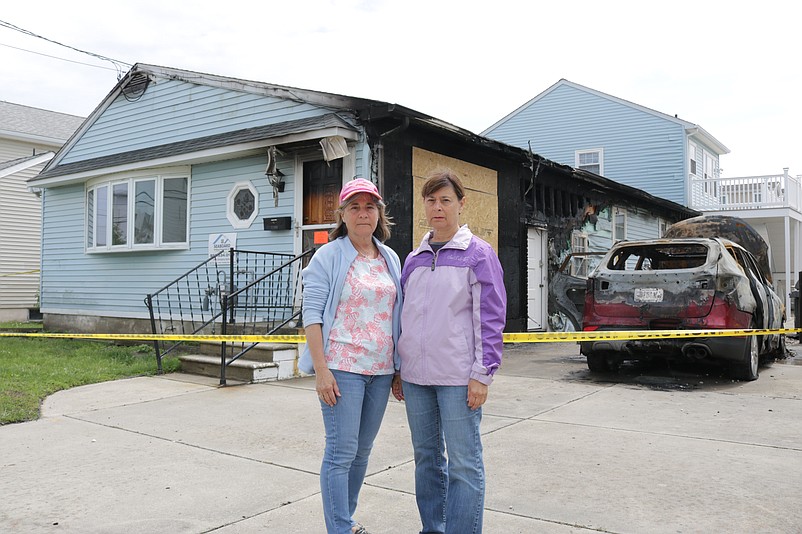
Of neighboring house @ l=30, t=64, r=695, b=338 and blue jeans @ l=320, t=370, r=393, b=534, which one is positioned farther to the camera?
neighboring house @ l=30, t=64, r=695, b=338

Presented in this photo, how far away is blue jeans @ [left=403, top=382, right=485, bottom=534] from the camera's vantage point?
2.76m

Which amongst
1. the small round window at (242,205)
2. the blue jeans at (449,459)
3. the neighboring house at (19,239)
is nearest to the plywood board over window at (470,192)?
the small round window at (242,205)

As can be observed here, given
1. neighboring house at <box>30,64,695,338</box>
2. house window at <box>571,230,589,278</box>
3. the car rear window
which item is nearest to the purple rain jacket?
the car rear window

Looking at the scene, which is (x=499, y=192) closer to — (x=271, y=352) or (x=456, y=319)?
(x=271, y=352)

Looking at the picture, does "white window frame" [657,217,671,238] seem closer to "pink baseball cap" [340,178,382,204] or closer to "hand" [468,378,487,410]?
"pink baseball cap" [340,178,382,204]

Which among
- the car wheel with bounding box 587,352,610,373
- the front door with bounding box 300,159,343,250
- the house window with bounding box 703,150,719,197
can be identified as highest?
the house window with bounding box 703,150,719,197

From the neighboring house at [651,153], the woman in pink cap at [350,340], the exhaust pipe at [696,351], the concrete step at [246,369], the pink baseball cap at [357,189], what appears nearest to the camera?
the woman in pink cap at [350,340]

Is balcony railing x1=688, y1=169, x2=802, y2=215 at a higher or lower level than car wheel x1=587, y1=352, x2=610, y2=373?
higher

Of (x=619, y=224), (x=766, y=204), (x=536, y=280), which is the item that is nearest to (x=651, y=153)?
(x=766, y=204)

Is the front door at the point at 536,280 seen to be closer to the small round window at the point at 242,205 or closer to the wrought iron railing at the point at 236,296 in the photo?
the wrought iron railing at the point at 236,296

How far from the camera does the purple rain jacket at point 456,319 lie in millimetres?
2783

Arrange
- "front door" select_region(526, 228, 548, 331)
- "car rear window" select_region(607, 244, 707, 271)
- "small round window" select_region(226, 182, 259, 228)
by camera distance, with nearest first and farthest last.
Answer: "car rear window" select_region(607, 244, 707, 271) → "small round window" select_region(226, 182, 259, 228) → "front door" select_region(526, 228, 548, 331)

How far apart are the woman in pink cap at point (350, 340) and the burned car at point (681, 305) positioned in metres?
4.97

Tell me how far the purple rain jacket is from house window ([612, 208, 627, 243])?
14.3 meters
